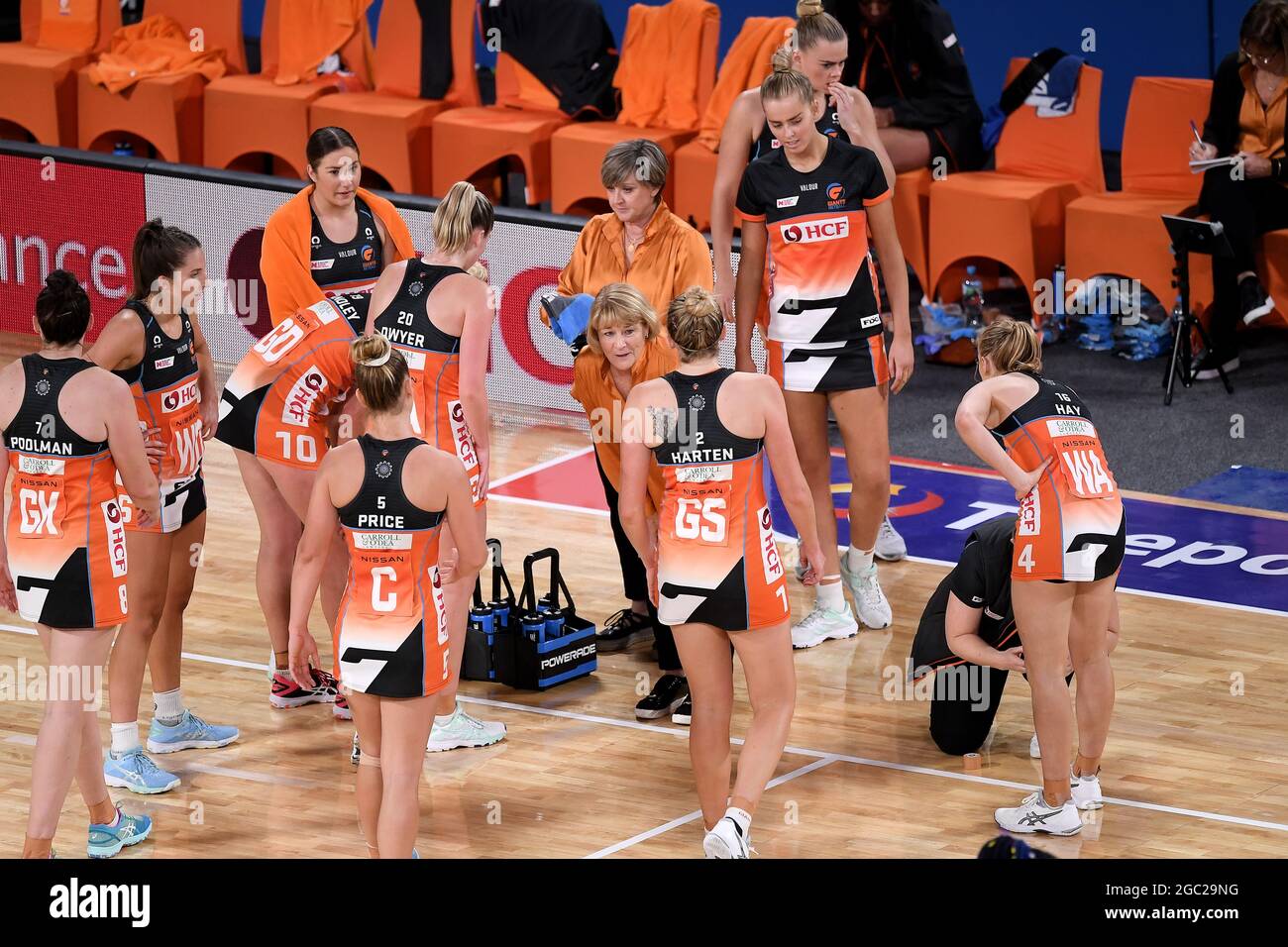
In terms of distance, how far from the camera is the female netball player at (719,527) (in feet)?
18.2

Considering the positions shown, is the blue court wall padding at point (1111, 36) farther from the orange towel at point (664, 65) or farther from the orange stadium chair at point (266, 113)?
the orange stadium chair at point (266, 113)

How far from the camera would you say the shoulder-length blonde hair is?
596cm

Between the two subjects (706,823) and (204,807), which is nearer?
(706,823)

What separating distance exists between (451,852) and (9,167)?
24.5ft

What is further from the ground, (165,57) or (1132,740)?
(165,57)

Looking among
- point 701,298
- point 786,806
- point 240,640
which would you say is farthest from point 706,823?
point 240,640

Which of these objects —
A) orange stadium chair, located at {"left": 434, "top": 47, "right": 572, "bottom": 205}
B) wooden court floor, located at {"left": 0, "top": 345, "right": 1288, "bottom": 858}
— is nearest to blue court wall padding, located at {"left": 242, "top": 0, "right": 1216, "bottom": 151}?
orange stadium chair, located at {"left": 434, "top": 47, "right": 572, "bottom": 205}

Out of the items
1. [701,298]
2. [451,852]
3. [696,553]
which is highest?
[701,298]

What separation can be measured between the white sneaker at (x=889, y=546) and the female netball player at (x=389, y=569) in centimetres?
370

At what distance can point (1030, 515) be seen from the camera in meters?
5.93
